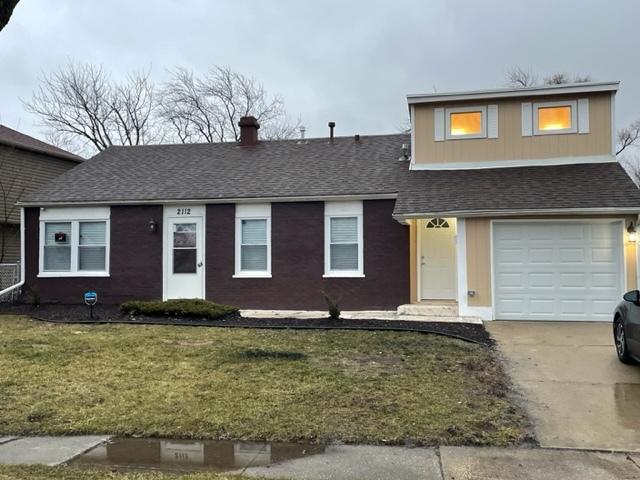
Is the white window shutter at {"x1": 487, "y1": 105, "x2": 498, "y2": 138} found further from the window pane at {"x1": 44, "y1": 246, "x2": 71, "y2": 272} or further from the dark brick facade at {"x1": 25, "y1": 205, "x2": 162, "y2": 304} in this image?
the window pane at {"x1": 44, "y1": 246, "x2": 71, "y2": 272}

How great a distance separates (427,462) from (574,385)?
10.6 ft

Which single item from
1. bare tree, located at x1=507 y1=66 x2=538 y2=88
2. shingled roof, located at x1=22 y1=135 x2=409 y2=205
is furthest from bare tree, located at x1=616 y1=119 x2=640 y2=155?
shingled roof, located at x1=22 y1=135 x2=409 y2=205

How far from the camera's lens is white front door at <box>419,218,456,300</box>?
520 inches

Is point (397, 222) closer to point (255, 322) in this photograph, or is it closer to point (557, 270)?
point (557, 270)

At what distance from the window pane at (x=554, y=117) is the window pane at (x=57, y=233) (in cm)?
1281

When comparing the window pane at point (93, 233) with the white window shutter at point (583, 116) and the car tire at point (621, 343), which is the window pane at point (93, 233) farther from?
the white window shutter at point (583, 116)

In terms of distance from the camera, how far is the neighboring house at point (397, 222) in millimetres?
11430

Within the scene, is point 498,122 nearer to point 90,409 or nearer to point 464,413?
point 464,413

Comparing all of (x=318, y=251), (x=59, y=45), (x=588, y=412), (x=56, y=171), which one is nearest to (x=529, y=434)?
(x=588, y=412)

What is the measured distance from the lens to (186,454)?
454 cm

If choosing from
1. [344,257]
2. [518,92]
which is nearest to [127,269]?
→ [344,257]

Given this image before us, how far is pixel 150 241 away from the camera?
14.4 m

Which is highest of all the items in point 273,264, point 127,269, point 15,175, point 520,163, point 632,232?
point 15,175

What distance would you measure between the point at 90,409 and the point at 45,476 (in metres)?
1.86
